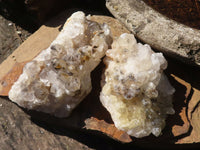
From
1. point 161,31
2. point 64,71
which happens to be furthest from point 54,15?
point 161,31

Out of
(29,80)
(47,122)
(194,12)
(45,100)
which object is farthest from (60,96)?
(194,12)

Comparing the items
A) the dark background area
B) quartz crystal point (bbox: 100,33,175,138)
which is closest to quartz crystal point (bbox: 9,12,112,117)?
quartz crystal point (bbox: 100,33,175,138)

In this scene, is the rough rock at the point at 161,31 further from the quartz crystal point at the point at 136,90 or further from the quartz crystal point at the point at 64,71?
the quartz crystal point at the point at 64,71

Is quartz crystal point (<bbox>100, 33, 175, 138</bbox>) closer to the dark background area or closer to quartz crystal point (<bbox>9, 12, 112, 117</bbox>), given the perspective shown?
quartz crystal point (<bbox>9, 12, 112, 117</bbox>)

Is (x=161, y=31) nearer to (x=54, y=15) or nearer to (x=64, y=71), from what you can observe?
(x=64, y=71)

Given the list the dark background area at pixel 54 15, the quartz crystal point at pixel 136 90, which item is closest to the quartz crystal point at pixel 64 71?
the quartz crystal point at pixel 136 90
